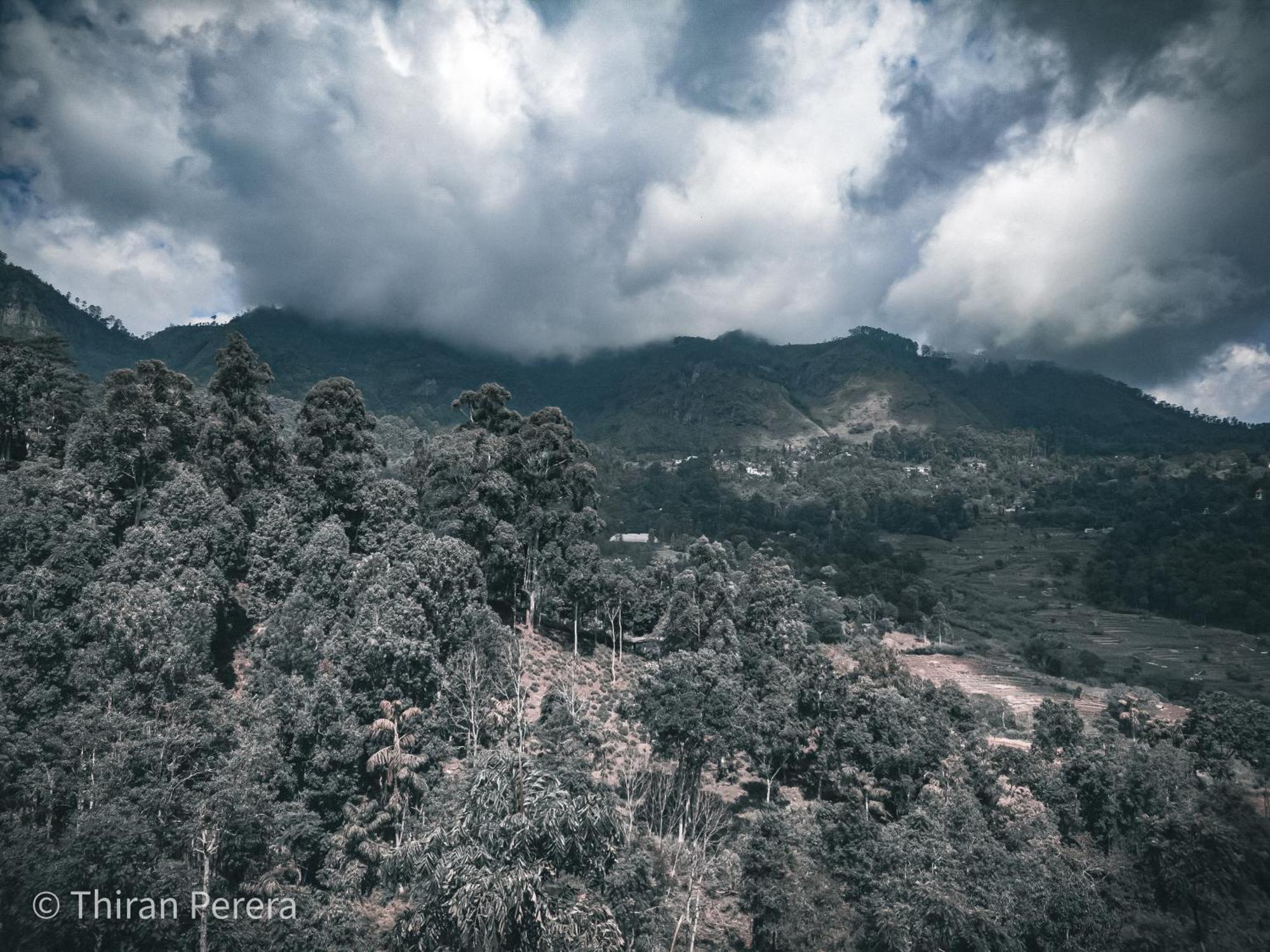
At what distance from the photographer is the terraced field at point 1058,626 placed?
91.1 meters

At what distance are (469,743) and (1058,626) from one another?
12693 centimetres

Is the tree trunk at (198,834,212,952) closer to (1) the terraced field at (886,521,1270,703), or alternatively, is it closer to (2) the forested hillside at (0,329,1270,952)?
(2) the forested hillside at (0,329,1270,952)

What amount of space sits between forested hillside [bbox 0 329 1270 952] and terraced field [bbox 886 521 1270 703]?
174 ft

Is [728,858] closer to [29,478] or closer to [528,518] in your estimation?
[528,518]

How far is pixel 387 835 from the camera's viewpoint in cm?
2427

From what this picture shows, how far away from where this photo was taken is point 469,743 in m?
26.1

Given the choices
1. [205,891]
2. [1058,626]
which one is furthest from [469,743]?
[1058,626]

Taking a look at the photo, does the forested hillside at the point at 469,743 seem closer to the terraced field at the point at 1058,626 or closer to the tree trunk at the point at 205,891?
the tree trunk at the point at 205,891

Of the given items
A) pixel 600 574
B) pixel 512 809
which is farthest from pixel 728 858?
pixel 600 574

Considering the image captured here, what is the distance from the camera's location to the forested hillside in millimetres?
17438

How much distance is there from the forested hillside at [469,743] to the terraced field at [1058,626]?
53.2 meters

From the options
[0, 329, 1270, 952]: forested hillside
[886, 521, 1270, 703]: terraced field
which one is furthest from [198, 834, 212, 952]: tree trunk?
[886, 521, 1270, 703]: terraced field

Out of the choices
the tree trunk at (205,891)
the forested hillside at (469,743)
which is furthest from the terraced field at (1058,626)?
the tree trunk at (205,891)

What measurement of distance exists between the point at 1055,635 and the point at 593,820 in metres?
123
